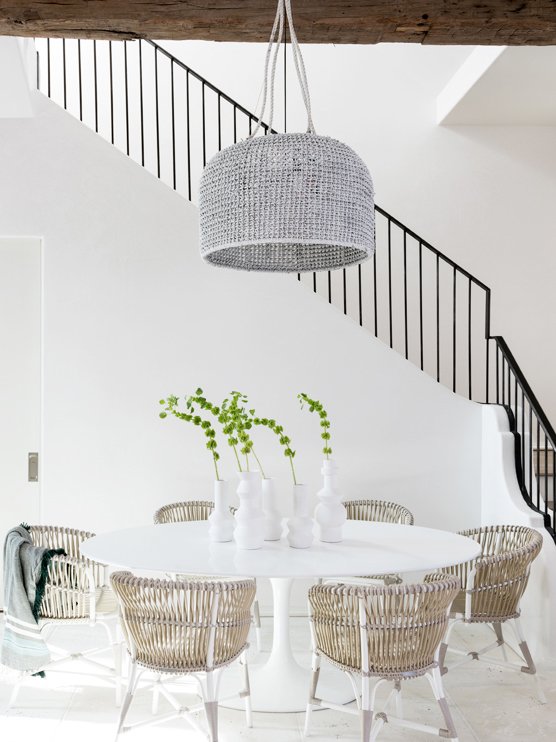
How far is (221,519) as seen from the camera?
3557 millimetres

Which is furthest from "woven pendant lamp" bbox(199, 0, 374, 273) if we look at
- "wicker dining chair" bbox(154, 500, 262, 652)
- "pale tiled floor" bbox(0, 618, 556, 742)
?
"wicker dining chair" bbox(154, 500, 262, 652)

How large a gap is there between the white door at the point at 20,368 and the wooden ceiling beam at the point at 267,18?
165 cm

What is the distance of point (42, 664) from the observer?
11.5ft

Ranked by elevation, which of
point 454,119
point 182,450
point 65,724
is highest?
point 454,119

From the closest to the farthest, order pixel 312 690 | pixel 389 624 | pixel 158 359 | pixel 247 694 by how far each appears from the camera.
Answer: pixel 389 624
pixel 312 690
pixel 247 694
pixel 158 359

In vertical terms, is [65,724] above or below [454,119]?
below

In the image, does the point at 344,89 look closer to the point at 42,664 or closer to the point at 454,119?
the point at 454,119

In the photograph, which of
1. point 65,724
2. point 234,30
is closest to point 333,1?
point 234,30

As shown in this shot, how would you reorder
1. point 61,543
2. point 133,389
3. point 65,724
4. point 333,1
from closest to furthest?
point 65,724 < point 333,1 < point 61,543 < point 133,389

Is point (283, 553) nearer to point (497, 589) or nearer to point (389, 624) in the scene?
point (389, 624)

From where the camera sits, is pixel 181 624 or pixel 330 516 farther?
pixel 330 516

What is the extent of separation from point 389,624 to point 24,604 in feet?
5.27

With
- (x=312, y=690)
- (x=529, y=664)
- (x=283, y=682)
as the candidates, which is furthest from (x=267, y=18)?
(x=529, y=664)

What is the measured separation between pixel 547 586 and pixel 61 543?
248 cm
